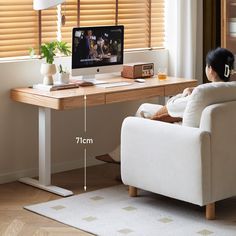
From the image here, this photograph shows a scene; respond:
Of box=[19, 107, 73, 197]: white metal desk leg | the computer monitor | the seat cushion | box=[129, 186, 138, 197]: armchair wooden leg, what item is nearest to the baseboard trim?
box=[19, 107, 73, 197]: white metal desk leg

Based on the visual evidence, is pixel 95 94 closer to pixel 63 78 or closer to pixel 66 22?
pixel 63 78

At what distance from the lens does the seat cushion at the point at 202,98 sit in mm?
4547

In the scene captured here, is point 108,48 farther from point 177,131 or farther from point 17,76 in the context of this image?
point 177,131

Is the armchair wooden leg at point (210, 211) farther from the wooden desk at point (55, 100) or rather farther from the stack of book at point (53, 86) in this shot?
the stack of book at point (53, 86)

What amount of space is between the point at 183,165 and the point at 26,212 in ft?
3.54

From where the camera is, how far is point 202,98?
4.54m

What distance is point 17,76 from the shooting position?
5.51m

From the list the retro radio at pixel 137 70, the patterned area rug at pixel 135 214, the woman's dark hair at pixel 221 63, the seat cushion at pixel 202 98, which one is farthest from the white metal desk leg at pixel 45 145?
the woman's dark hair at pixel 221 63

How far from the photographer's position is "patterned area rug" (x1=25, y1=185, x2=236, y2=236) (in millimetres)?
4422

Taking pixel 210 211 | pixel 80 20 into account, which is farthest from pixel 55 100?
pixel 210 211

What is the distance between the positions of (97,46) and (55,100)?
0.84 m

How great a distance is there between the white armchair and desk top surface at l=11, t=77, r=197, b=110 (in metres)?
0.50

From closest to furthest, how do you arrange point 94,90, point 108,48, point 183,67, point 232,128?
point 232,128 < point 94,90 < point 108,48 < point 183,67

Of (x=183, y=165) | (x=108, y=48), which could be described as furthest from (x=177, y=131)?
(x=108, y=48)
